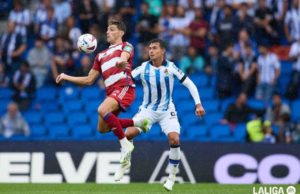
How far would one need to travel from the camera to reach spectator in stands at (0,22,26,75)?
73.6 ft

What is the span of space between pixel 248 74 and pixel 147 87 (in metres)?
6.47

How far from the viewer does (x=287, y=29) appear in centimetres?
2252

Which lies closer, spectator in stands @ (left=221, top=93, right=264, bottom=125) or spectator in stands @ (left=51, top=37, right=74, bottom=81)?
spectator in stands @ (left=221, top=93, right=264, bottom=125)

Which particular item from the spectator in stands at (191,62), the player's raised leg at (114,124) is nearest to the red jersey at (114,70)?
the player's raised leg at (114,124)

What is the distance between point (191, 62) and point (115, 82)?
7967 mm

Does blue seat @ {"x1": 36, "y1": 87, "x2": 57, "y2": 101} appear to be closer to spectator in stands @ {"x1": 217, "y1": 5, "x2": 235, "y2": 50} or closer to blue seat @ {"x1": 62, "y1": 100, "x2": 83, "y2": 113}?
blue seat @ {"x1": 62, "y1": 100, "x2": 83, "y2": 113}

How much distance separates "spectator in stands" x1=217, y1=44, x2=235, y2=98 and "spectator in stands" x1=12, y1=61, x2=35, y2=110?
4512mm

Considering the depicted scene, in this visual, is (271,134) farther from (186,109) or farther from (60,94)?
(60,94)

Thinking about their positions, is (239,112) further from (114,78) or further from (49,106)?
(114,78)

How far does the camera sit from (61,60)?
22.0 m

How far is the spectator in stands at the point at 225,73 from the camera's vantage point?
70.5ft

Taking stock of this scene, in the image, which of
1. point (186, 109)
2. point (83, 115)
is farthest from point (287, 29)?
point (83, 115)

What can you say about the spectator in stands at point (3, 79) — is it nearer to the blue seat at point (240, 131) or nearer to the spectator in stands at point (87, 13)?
the spectator in stands at point (87, 13)

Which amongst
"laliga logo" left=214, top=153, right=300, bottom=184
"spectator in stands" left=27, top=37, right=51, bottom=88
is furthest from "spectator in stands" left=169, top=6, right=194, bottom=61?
"laliga logo" left=214, top=153, right=300, bottom=184
